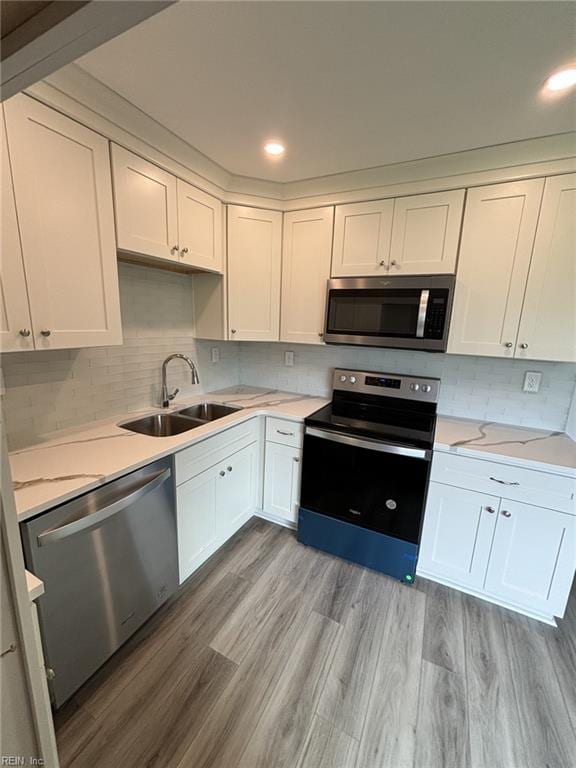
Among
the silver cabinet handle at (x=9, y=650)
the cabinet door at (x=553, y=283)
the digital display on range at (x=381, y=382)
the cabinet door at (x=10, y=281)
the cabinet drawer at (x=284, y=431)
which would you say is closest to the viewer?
the silver cabinet handle at (x=9, y=650)

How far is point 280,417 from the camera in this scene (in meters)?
2.18

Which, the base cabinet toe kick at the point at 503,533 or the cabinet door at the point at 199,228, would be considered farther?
the cabinet door at the point at 199,228

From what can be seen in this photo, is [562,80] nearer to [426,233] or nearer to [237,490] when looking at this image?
[426,233]

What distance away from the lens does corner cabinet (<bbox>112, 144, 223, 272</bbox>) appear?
4.88ft

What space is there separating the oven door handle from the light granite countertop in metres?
0.10

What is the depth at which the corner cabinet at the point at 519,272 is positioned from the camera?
1.62 m

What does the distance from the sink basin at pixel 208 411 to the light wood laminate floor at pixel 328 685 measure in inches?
40.2

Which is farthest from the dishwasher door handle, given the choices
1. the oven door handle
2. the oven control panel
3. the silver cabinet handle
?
the oven control panel

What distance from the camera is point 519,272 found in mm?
1718

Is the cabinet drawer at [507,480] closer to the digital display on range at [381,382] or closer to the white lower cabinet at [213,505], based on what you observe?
the digital display on range at [381,382]

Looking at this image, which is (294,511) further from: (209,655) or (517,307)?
(517,307)

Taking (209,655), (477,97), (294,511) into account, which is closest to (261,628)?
(209,655)

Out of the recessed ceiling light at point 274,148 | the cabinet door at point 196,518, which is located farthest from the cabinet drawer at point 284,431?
the recessed ceiling light at point 274,148

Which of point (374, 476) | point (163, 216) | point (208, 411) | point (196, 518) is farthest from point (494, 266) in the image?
point (196, 518)
